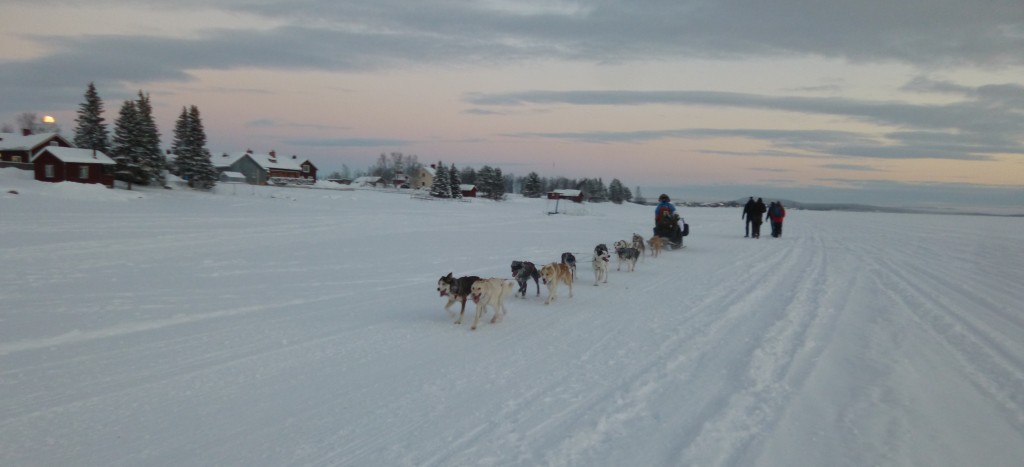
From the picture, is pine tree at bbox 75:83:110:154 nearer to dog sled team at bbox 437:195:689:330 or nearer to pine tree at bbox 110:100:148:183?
pine tree at bbox 110:100:148:183

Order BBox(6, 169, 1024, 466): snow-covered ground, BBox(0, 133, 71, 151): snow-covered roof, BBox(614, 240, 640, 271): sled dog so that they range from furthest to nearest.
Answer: BBox(0, 133, 71, 151): snow-covered roof < BBox(614, 240, 640, 271): sled dog < BBox(6, 169, 1024, 466): snow-covered ground

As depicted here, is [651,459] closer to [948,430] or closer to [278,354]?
[948,430]

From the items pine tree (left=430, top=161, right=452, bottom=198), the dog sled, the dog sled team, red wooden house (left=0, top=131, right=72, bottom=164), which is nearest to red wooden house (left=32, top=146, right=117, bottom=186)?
red wooden house (left=0, top=131, right=72, bottom=164)

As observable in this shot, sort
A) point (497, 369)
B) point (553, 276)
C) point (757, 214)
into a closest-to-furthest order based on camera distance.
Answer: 1. point (497, 369)
2. point (553, 276)
3. point (757, 214)

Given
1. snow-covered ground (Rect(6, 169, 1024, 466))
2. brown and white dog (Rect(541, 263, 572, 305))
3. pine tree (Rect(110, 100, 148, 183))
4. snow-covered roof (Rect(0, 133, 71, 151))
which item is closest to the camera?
snow-covered ground (Rect(6, 169, 1024, 466))

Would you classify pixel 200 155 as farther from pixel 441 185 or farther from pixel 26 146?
pixel 441 185

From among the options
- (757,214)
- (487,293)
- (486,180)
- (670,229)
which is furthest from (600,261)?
(486,180)

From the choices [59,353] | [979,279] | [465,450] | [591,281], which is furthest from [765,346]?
[979,279]

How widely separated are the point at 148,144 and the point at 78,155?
4407 mm

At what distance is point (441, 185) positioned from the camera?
236ft

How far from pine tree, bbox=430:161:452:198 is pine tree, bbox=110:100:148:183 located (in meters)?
34.0

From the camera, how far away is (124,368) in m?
6.00

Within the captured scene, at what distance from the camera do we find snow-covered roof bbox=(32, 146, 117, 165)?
3972 centimetres

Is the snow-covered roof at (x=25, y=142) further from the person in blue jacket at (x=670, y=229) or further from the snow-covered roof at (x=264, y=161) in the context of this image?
the person in blue jacket at (x=670, y=229)
